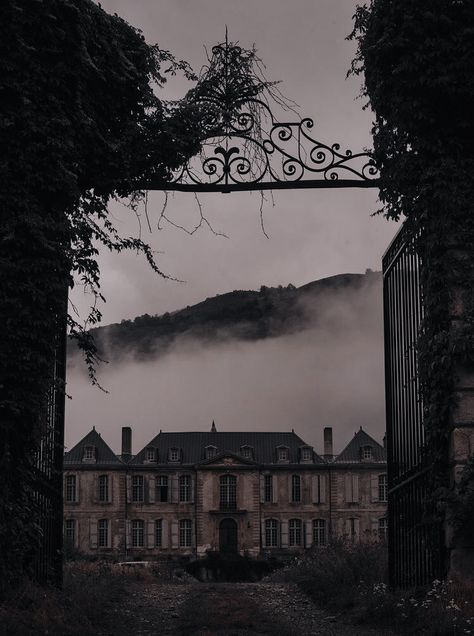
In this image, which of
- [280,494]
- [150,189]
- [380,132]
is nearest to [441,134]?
[380,132]

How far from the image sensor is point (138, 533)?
5241 cm

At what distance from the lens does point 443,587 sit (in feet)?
22.5

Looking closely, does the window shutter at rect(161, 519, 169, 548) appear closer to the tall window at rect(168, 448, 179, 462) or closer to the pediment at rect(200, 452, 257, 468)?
the tall window at rect(168, 448, 179, 462)

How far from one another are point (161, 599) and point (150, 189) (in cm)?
503

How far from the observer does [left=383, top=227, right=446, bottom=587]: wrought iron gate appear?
25.2 feet

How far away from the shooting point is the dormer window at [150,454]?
53.4 meters

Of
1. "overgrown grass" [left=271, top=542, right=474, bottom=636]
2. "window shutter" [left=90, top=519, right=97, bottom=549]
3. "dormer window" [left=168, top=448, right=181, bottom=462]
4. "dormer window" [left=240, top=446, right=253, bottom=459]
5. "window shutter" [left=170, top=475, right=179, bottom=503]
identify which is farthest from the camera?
"dormer window" [left=240, top=446, right=253, bottom=459]

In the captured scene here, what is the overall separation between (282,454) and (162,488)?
7.01 metres

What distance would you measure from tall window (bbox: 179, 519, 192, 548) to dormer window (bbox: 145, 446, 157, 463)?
3.75 m

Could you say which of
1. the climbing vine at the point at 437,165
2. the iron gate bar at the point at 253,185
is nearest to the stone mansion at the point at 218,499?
the iron gate bar at the point at 253,185

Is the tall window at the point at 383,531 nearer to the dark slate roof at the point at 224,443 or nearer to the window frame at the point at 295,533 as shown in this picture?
the window frame at the point at 295,533

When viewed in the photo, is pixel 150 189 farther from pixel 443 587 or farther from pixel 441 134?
pixel 443 587

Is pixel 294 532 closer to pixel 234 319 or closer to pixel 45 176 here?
pixel 234 319

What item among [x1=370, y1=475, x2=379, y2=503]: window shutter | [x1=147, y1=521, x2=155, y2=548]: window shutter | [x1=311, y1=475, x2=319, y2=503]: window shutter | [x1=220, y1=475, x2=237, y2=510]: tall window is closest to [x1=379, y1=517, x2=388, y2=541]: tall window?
[x1=370, y1=475, x2=379, y2=503]: window shutter
